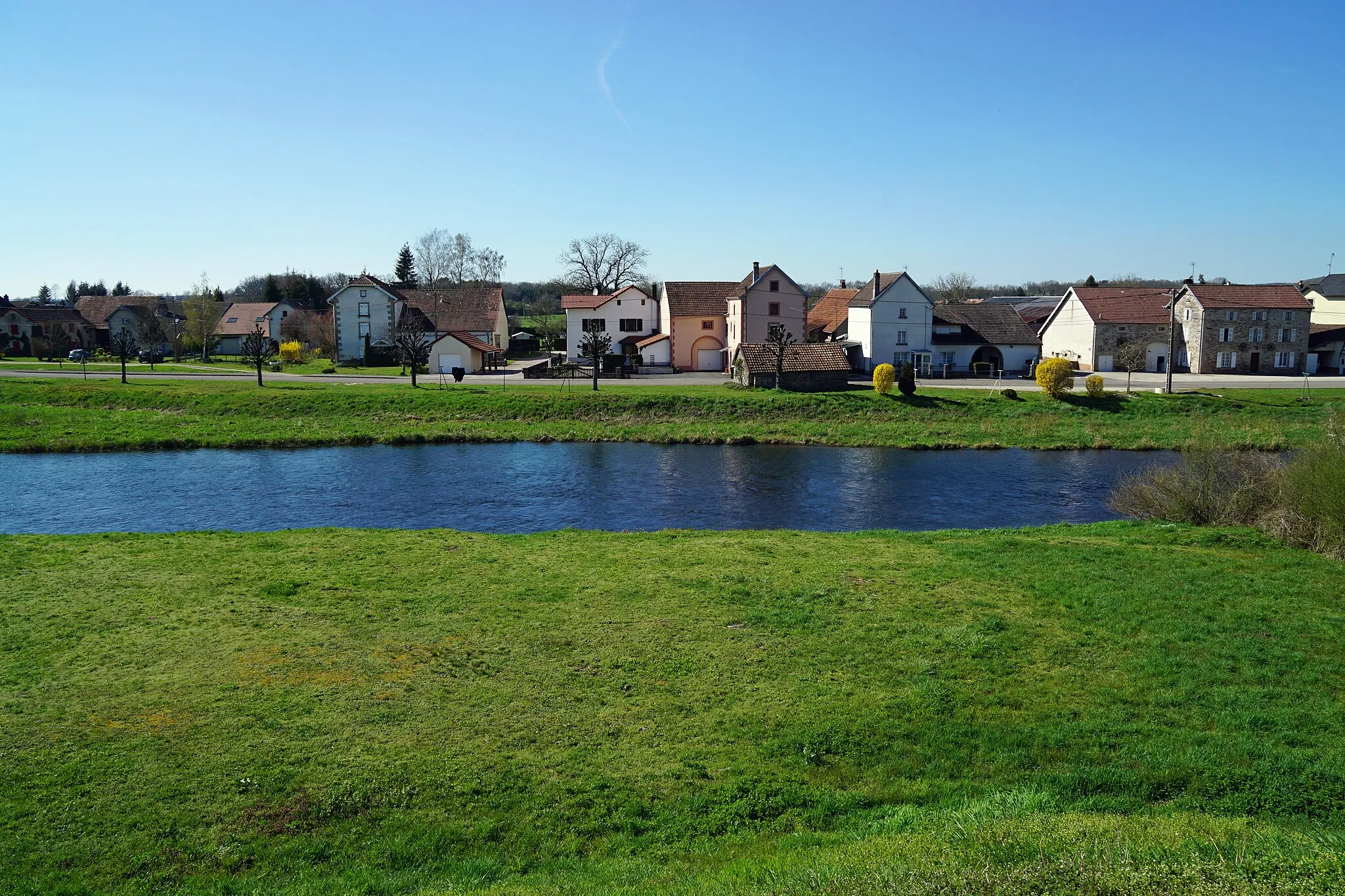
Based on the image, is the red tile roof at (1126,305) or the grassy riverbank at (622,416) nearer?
the grassy riverbank at (622,416)

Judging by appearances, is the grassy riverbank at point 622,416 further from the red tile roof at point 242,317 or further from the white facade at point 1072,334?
the red tile roof at point 242,317

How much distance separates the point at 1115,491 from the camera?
2747 centimetres

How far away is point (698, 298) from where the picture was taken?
223 feet

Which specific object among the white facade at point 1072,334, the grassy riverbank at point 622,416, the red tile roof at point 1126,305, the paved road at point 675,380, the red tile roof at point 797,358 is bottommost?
the grassy riverbank at point 622,416

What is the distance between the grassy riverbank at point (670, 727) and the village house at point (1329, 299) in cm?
7126

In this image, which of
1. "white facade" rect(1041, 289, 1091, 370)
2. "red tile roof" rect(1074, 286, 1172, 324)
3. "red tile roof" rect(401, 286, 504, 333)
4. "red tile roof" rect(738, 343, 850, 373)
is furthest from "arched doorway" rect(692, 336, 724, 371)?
"red tile roof" rect(1074, 286, 1172, 324)

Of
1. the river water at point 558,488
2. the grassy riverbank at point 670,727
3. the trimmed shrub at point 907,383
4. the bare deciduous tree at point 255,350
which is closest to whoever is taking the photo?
the grassy riverbank at point 670,727

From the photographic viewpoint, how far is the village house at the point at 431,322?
6456cm

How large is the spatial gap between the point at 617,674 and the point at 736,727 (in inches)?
84.0

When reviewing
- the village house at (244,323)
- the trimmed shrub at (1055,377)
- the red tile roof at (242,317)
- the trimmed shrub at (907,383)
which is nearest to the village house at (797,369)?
the trimmed shrub at (907,383)

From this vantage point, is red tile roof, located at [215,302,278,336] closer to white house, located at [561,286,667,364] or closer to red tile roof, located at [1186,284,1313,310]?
→ white house, located at [561,286,667,364]

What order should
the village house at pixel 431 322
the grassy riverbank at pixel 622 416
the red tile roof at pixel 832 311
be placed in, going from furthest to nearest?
the red tile roof at pixel 832 311, the village house at pixel 431 322, the grassy riverbank at pixel 622 416

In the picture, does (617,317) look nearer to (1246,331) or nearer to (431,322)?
(431,322)

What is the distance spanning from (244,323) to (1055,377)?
75.0 meters
